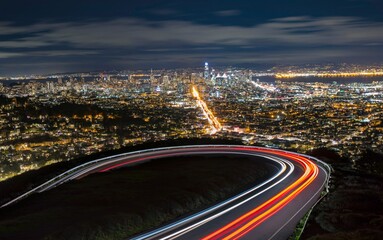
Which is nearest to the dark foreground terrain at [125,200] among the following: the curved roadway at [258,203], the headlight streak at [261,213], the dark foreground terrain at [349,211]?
the curved roadway at [258,203]

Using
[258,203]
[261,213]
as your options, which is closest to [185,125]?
[258,203]

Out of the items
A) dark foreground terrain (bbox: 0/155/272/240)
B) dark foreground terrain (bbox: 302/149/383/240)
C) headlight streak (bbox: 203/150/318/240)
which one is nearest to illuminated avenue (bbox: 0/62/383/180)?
dark foreground terrain (bbox: 0/155/272/240)

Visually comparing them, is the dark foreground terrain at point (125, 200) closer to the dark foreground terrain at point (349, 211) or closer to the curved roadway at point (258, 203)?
the curved roadway at point (258, 203)

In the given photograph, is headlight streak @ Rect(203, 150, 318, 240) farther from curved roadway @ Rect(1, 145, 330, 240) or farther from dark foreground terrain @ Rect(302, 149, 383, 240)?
dark foreground terrain @ Rect(302, 149, 383, 240)

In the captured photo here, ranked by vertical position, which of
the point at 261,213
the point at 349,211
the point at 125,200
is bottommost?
the point at 349,211

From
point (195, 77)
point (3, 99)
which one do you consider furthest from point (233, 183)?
point (195, 77)

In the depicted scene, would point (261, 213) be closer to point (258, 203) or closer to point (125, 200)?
point (258, 203)
